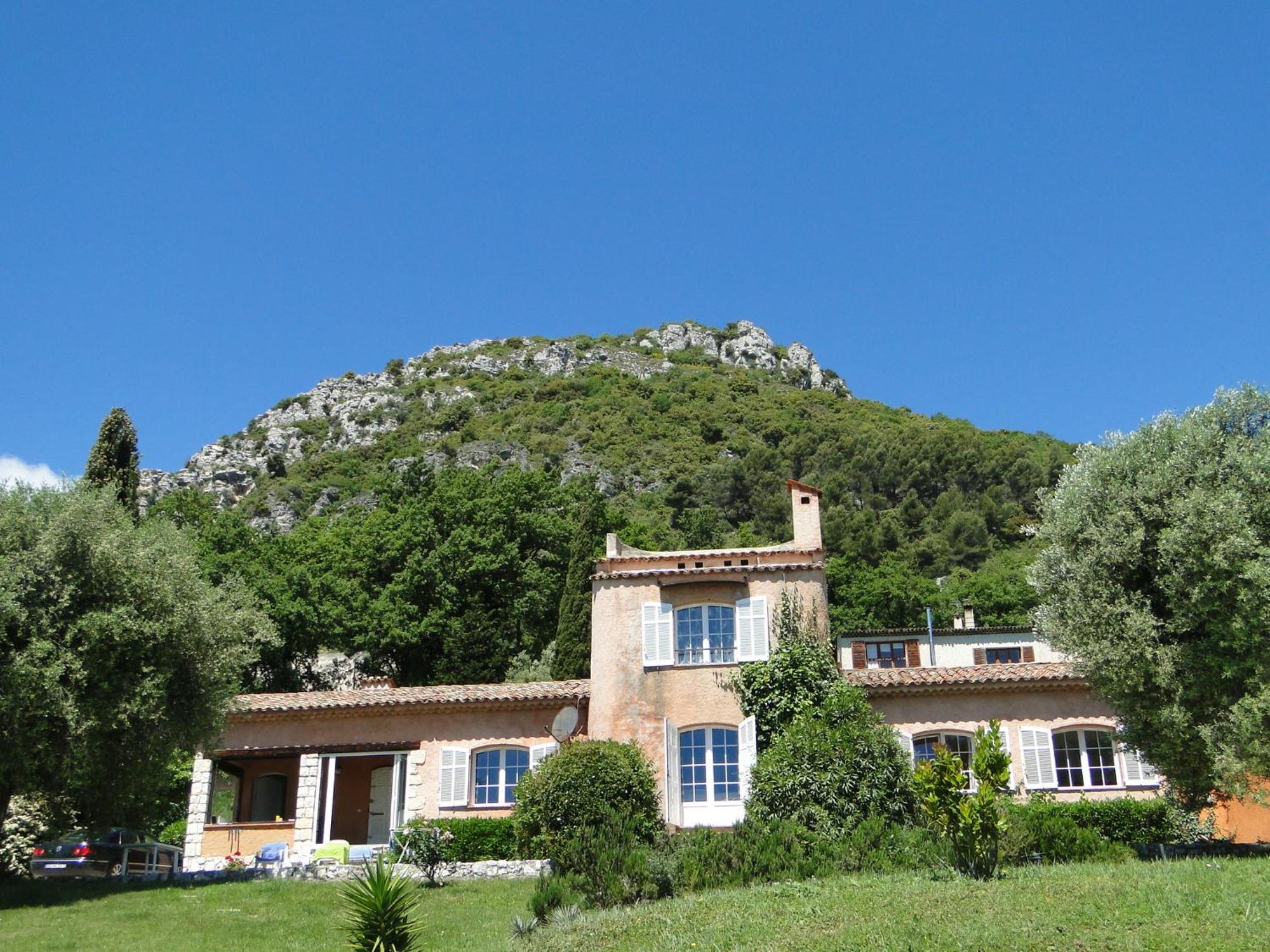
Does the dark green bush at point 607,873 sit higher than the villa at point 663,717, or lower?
lower

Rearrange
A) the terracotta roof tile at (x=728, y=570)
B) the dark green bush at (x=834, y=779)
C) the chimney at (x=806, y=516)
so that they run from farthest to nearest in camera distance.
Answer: the chimney at (x=806, y=516)
the terracotta roof tile at (x=728, y=570)
the dark green bush at (x=834, y=779)

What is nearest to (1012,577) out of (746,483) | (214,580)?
(746,483)

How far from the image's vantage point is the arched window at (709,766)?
72.4ft

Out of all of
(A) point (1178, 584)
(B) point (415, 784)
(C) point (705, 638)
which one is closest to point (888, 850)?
(A) point (1178, 584)

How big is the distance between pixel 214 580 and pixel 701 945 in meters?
33.1

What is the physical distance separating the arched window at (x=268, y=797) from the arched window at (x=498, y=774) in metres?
6.48

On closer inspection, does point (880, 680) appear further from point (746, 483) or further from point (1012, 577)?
point (746, 483)

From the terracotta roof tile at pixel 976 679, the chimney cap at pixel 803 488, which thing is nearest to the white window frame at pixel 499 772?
the terracotta roof tile at pixel 976 679

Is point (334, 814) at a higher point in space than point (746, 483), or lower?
lower

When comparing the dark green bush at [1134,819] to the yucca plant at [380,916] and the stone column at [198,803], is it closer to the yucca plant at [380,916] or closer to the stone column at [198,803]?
the yucca plant at [380,916]

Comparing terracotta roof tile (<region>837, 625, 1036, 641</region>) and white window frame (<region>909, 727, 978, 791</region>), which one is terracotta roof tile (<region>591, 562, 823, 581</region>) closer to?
white window frame (<region>909, 727, 978, 791</region>)

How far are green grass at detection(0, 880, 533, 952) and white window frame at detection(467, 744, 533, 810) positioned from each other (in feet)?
17.8

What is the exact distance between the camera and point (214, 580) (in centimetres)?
3912

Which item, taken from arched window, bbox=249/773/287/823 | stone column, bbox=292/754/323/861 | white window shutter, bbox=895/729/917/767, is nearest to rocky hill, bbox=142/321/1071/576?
white window shutter, bbox=895/729/917/767
